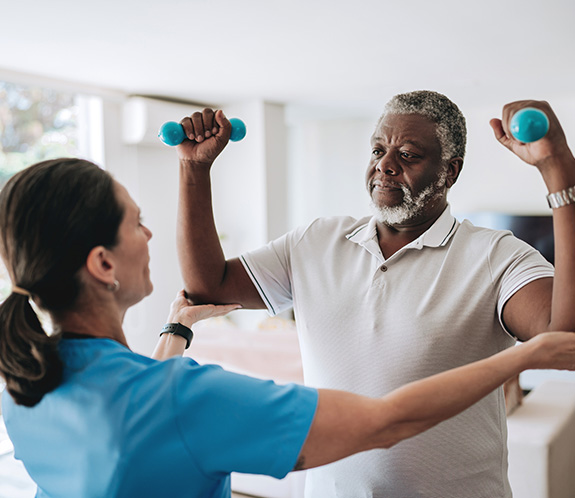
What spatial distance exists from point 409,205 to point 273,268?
0.35 meters

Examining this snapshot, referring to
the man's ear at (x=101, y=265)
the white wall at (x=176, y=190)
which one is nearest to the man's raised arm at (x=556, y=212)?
the man's ear at (x=101, y=265)

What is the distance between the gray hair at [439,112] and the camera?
136cm

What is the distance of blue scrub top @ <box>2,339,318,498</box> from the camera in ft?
2.72

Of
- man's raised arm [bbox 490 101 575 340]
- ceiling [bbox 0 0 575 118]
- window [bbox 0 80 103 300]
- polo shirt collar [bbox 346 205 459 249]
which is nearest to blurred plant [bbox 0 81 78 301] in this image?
window [bbox 0 80 103 300]

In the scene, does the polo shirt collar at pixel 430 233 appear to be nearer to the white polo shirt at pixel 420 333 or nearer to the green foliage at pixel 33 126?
the white polo shirt at pixel 420 333

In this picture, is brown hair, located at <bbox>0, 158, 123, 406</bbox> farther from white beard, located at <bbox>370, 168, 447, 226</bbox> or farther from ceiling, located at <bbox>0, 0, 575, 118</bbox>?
ceiling, located at <bbox>0, 0, 575, 118</bbox>

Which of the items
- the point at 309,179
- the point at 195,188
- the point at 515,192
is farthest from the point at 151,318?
the point at 195,188

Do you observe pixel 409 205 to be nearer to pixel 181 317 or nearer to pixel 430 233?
pixel 430 233

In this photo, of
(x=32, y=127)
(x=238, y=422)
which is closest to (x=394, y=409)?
(x=238, y=422)

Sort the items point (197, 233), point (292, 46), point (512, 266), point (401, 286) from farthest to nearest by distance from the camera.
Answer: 1. point (292, 46)
2. point (197, 233)
3. point (401, 286)
4. point (512, 266)

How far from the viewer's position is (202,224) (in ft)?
4.58

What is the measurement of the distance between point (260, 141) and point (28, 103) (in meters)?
2.15

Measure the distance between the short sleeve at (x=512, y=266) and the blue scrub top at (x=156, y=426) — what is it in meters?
0.49

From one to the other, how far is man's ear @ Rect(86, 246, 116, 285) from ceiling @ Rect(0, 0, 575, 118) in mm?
2449
